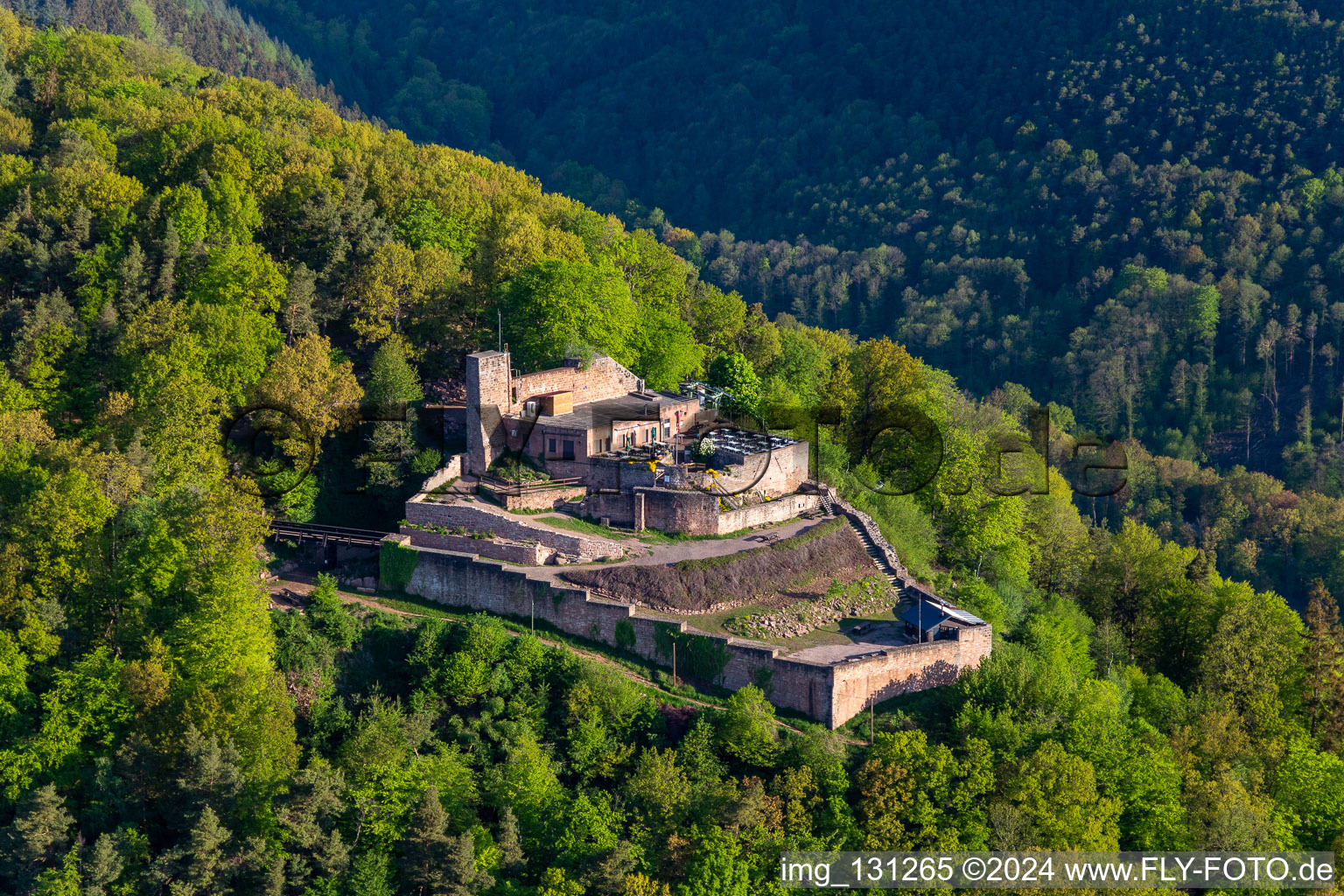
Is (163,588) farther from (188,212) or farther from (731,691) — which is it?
(188,212)

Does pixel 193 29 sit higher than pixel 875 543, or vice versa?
pixel 193 29

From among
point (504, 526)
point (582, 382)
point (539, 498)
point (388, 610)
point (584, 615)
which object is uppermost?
point (582, 382)

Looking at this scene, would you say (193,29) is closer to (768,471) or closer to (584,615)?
(768,471)

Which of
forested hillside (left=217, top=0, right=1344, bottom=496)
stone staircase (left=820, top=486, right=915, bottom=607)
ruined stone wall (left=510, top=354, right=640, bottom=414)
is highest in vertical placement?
forested hillside (left=217, top=0, right=1344, bottom=496)

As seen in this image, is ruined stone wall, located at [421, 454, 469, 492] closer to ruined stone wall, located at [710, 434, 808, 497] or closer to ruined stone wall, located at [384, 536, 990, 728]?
ruined stone wall, located at [384, 536, 990, 728]

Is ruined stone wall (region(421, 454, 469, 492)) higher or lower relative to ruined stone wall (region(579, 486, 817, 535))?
higher

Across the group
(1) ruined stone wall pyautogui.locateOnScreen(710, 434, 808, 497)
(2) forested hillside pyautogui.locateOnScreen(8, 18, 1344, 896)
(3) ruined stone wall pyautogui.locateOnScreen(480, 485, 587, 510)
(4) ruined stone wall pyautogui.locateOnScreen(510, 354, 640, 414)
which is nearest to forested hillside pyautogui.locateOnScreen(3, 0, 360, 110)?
(2) forested hillside pyautogui.locateOnScreen(8, 18, 1344, 896)

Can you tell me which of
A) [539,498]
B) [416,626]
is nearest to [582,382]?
[539,498]

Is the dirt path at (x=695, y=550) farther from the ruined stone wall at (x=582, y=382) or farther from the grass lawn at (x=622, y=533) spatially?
the ruined stone wall at (x=582, y=382)
